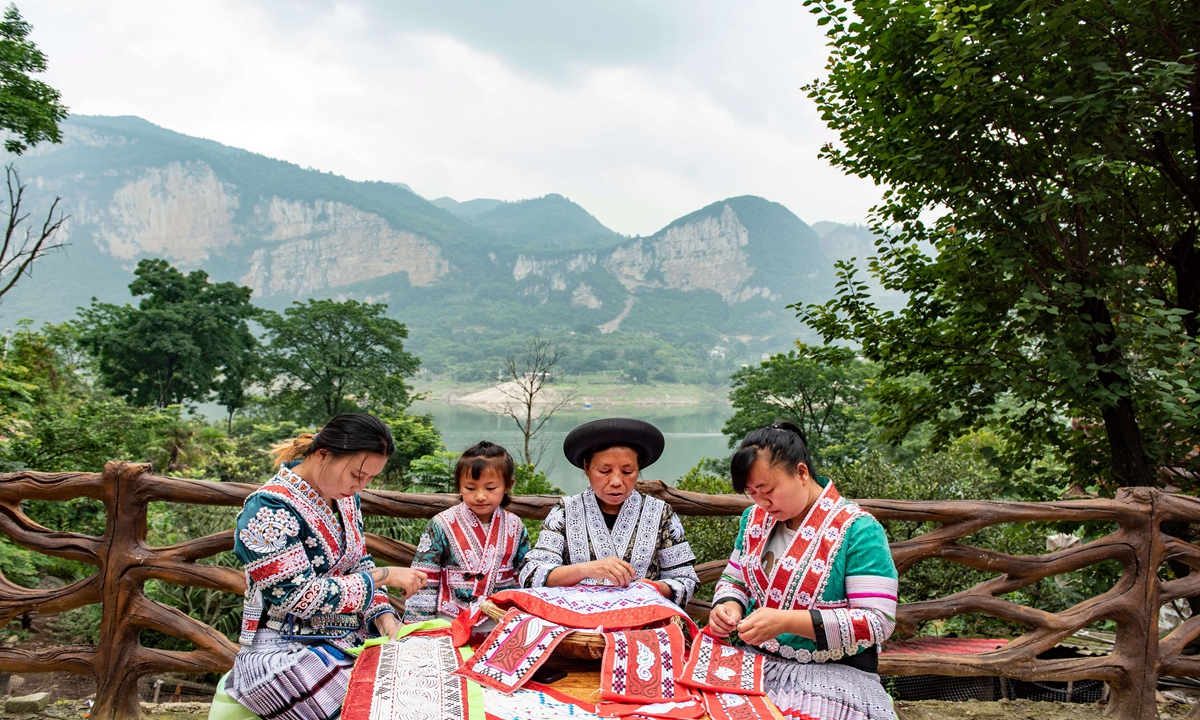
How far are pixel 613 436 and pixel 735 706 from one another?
96 cm

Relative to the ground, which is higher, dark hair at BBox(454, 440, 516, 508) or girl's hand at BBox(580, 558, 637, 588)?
dark hair at BBox(454, 440, 516, 508)

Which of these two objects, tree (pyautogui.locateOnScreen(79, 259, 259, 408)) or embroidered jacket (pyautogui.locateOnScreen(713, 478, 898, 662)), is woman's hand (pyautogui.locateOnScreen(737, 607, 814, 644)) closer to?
embroidered jacket (pyautogui.locateOnScreen(713, 478, 898, 662))

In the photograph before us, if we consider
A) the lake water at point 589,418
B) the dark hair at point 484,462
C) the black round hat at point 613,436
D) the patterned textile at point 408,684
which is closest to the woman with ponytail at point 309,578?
the patterned textile at point 408,684

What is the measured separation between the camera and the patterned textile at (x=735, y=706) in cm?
182

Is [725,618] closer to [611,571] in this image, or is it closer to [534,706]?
[611,571]

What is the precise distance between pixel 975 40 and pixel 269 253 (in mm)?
179473

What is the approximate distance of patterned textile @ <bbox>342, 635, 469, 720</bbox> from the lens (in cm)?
175

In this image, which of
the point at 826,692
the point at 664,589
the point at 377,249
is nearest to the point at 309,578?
the point at 664,589

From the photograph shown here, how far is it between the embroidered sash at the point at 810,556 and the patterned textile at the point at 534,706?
Result: 674 millimetres

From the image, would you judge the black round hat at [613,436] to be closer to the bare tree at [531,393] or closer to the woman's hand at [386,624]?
the woman's hand at [386,624]

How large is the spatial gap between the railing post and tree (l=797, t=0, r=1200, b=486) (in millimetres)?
523

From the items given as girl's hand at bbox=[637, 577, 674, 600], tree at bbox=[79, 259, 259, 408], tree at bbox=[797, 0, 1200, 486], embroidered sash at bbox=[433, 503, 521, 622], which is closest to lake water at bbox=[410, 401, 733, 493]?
tree at bbox=[79, 259, 259, 408]

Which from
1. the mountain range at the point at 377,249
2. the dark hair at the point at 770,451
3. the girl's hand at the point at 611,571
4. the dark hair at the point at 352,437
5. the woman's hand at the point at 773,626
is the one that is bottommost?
the girl's hand at the point at 611,571

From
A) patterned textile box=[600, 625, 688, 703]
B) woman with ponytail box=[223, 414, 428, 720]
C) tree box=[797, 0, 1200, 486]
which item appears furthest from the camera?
tree box=[797, 0, 1200, 486]
